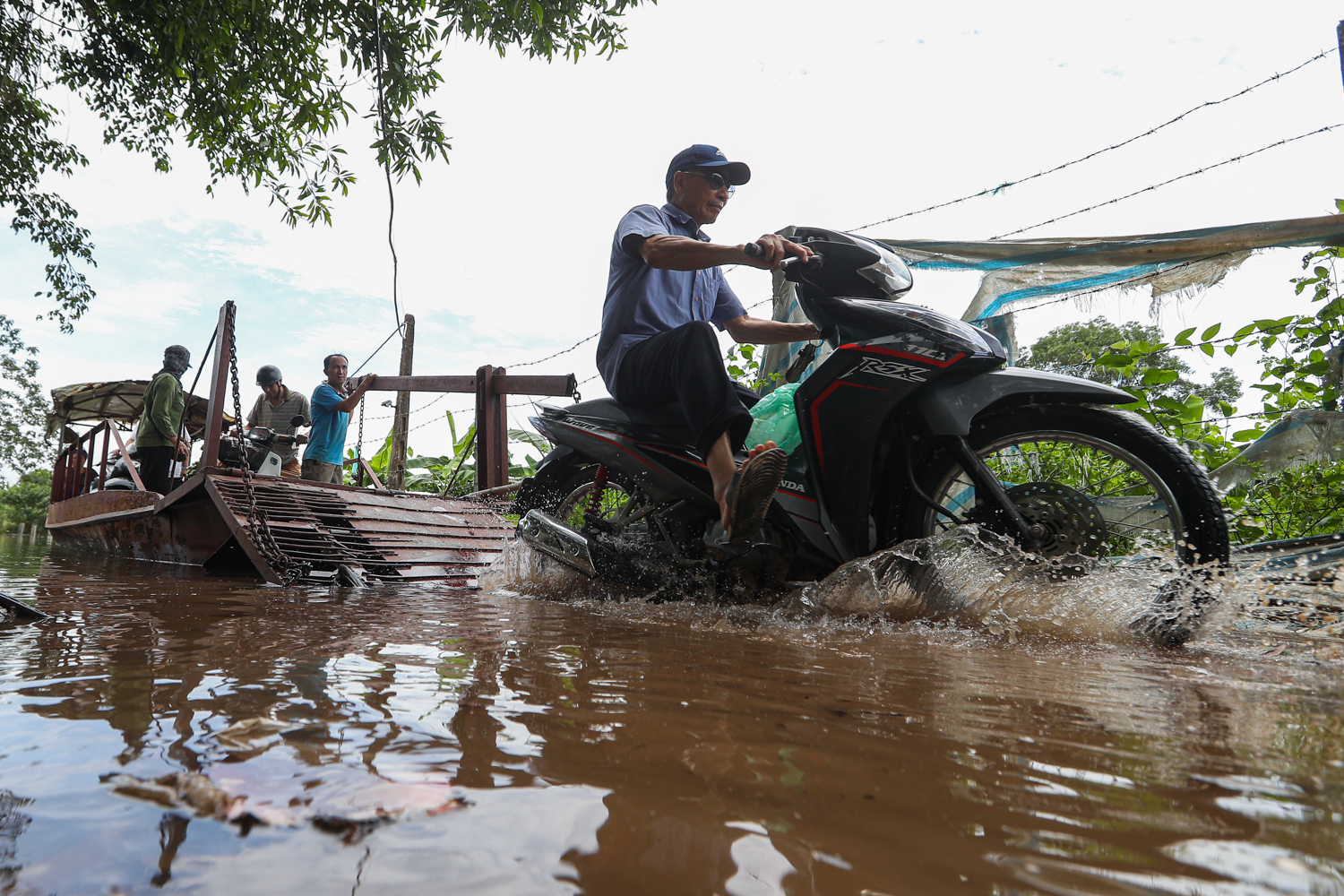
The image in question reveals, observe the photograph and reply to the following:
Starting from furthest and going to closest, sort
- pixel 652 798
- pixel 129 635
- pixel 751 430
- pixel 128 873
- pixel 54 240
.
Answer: pixel 54 240 → pixel 751 430 → pixel 129 635 → pixel 652 798 → pixel 128 873

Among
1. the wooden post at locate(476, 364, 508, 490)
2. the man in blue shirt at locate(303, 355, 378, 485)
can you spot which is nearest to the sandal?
the wooden post at locate(476, 364, 508, 490)

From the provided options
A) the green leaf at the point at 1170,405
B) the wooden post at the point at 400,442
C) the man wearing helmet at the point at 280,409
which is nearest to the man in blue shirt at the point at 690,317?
the green leaf at the point at 1170,405

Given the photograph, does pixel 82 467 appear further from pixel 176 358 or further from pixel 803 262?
pixel 803 262

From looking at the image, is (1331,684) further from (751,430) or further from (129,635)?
(129,635)

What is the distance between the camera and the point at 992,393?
2.19m

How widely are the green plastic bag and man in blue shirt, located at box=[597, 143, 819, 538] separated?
0.08m

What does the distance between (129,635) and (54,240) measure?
10249 mm

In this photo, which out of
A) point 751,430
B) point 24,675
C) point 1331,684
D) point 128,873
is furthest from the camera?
point 751,430

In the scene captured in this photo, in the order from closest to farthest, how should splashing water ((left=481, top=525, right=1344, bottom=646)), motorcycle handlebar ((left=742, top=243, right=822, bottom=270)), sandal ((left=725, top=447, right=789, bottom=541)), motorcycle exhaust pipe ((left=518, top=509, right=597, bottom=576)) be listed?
splashing water ((left=481, top=525, right=1344, bottom=646)) → sandal ((left=725, top=447, right=789, bottom=541)) → motorcycle handlebar ((left=742, top=243, right=822, bottom=270)) → motorcycle exhaust pipe ((left=518, top=509, right=597, bottom=576))

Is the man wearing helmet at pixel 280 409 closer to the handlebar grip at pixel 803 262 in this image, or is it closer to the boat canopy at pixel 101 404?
the boat canopy at pixel 101 404

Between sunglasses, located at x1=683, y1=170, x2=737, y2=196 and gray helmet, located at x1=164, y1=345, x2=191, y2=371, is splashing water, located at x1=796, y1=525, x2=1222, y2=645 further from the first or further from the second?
gray helmet, located at x1=164, y1=345, x2=191, y2=371

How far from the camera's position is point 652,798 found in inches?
26.5

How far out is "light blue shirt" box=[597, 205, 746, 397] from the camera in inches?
108

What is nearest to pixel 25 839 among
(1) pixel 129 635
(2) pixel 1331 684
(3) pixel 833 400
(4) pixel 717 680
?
(4) pixel 717 680
